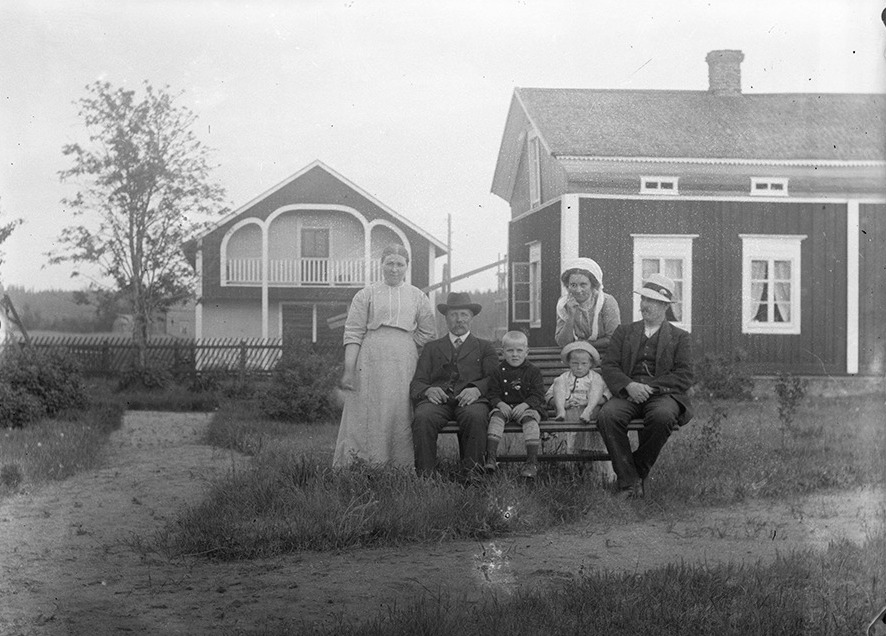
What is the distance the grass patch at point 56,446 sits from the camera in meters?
6.49

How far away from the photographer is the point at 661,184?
7.55m

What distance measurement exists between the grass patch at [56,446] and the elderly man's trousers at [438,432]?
9.54ft

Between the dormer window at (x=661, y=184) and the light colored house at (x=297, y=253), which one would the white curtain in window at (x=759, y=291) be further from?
the light colored house at (x=297, y=253)

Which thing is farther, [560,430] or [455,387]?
[455,387]

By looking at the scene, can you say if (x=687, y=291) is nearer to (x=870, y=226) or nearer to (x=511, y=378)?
(x=870, y=226)

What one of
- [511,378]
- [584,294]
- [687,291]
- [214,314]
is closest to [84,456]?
[214,314]

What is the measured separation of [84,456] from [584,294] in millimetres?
4280

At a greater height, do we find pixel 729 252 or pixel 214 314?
pixel 729 252

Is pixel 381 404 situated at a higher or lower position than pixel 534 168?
lower

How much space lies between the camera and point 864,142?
7047mm

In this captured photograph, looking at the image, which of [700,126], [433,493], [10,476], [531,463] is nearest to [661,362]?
[531,463]

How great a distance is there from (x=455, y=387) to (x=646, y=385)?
118cm

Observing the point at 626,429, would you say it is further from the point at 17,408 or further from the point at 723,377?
the point at 17,408

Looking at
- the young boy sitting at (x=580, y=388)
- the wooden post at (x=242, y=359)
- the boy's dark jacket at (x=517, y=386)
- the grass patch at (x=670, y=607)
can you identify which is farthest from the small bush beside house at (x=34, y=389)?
the grass patch at (x=670, y=607)
